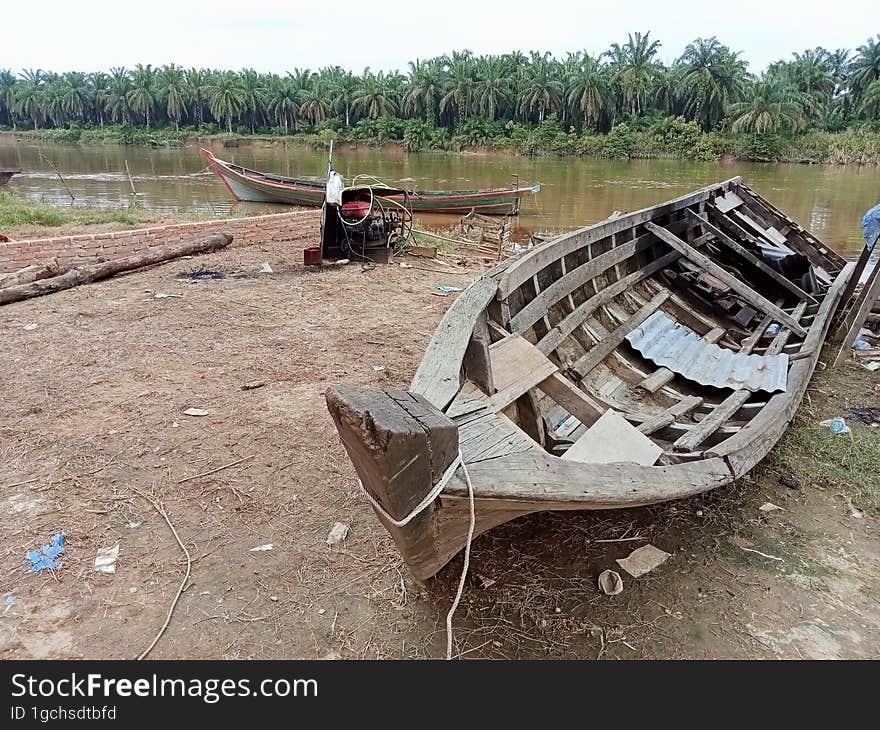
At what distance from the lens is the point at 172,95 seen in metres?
54.2

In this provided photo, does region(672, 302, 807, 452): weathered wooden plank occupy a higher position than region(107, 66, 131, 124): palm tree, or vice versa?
region(107, 66, 131, 124): palm tree

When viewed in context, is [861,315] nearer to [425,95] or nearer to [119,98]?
[425,95]

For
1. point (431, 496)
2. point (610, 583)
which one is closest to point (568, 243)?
point (610, 583)

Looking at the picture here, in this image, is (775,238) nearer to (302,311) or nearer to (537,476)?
(302,311)

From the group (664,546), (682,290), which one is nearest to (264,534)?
(664,546)

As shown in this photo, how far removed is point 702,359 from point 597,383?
43.2 inches

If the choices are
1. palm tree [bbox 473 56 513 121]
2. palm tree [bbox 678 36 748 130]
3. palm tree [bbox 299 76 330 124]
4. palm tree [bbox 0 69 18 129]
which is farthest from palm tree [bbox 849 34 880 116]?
palm tree [bbox 0 69 18 129]

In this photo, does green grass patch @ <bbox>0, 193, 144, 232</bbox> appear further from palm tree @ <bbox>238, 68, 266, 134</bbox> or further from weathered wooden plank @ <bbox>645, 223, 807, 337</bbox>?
palm tree @ <bbox>238, 68, 266, 134</bbox>

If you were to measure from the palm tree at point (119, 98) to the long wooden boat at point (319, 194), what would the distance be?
49138 mm

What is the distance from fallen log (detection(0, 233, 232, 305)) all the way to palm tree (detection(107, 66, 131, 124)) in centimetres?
5805

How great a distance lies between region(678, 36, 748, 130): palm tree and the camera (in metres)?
41.0

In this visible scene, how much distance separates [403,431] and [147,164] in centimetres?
3480

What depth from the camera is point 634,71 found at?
143 ft

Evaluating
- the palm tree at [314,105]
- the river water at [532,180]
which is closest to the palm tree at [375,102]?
the palm tree at [314,105]
